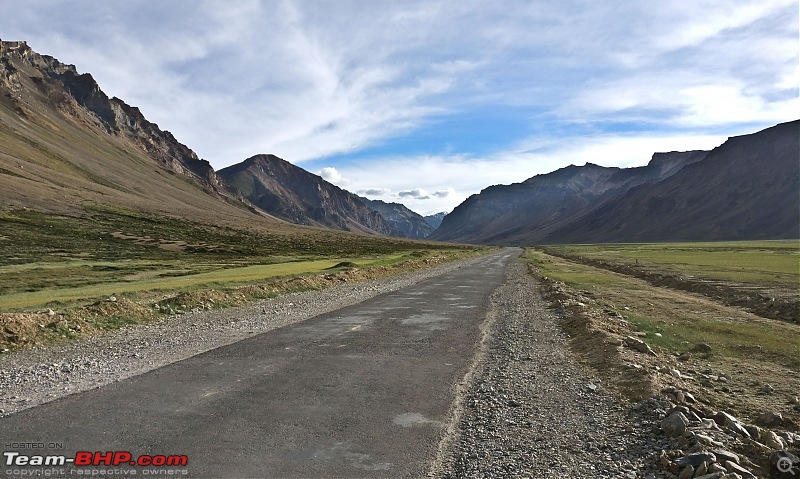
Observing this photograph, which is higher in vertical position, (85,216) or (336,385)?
(85,216)

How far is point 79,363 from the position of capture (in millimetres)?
13172

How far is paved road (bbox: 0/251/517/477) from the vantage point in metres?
7.17

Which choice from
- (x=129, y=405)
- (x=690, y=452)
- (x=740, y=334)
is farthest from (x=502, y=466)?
(x=740, y=334)

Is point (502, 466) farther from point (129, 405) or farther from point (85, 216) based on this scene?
point (85, 216)

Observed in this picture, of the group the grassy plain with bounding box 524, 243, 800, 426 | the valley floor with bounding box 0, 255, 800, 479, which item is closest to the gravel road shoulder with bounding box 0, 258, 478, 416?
the valley floor with bounding box 0, 255, 800, 479

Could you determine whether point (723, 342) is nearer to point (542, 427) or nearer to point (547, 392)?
point (547, 392)

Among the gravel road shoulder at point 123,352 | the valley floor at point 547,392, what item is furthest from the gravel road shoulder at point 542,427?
the gravel road shoulder at point 123,352

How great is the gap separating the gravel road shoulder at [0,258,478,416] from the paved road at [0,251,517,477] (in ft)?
2.81

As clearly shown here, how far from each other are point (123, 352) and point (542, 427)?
41.9ft

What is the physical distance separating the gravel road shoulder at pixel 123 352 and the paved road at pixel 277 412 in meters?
0.86

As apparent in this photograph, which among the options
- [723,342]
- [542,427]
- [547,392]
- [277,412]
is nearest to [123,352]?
[277,412]

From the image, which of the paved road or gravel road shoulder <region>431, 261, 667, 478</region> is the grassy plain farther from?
the paved road

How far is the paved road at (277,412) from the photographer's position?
717 centimetres

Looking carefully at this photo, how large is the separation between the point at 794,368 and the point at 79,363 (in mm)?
19931
